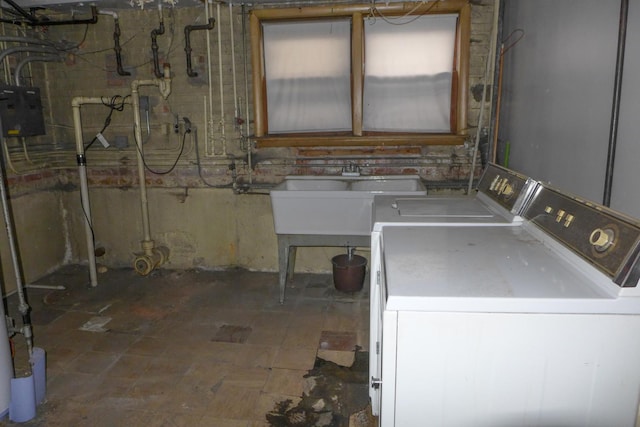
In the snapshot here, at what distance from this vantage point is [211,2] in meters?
3.70

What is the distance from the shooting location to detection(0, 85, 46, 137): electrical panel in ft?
11.3

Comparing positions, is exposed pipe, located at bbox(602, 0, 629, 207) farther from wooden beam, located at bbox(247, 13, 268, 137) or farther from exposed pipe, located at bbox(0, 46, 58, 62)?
exposed pipe, located at bbox(0, 46, 58, 62)

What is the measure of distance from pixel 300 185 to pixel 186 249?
4.37 feet

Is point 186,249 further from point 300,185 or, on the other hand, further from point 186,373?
point 186,373

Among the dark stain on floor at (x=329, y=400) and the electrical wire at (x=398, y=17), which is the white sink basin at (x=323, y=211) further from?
the electrical wire at (x=398, y=17)

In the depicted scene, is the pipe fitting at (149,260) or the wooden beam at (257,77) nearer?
the wooden beam at (257,77)

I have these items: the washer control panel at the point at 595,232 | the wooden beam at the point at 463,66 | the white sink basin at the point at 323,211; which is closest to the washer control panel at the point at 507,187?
the washer control panel at the point at 595,232

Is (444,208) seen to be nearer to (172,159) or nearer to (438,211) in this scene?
(438,211)

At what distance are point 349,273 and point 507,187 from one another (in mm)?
1724

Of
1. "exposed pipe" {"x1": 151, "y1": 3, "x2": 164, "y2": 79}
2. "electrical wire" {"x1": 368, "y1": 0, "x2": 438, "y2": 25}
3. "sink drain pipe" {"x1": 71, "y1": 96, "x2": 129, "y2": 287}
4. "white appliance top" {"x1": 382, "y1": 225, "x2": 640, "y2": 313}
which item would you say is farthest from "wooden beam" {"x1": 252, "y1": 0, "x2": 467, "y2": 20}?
"white appliance top" {"x1": 382, "y1": 225, "x2": 640, "y2": 313}

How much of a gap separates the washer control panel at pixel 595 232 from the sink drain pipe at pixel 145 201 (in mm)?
3273

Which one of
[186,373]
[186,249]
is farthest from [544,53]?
[186,249]

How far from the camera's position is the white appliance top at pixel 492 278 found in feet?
3.74

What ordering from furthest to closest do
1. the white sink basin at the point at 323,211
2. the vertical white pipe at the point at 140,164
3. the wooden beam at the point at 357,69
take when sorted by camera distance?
the vertical white pipe at the point at 140,164 < the wooden beam at the point at 357,69 < the white sink basin at the point at 323,211
